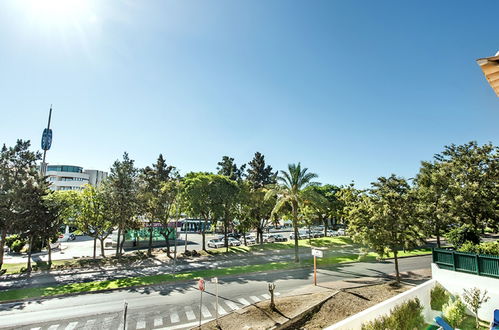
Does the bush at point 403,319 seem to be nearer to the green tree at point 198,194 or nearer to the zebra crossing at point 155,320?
the zebra crossing at point 155,320

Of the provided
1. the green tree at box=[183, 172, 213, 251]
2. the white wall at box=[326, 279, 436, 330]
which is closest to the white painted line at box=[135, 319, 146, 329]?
the white wall at box=[326, 279, 436, 330]

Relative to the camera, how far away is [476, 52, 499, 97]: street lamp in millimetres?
3735

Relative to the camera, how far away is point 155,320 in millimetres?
15156

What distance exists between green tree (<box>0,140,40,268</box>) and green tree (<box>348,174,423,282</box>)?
31085 mm

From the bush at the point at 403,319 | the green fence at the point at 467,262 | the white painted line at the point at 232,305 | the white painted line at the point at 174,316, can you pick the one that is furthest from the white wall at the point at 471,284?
the white painted line at the point at 174,316

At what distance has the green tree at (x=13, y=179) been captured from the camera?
85.5ft

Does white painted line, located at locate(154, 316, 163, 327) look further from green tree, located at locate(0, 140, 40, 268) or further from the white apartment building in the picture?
the white apartment building

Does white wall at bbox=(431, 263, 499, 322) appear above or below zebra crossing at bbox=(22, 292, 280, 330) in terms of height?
above

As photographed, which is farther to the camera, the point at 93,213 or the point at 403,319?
the point at 93,213

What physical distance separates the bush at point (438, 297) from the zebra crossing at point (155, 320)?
1019 cm

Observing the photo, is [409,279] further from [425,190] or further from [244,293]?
[244,293]

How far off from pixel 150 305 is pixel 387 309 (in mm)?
14042

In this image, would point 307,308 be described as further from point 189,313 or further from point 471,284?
point 471,284

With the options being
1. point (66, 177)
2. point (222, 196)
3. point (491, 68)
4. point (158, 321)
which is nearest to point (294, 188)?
point (222, 196)
